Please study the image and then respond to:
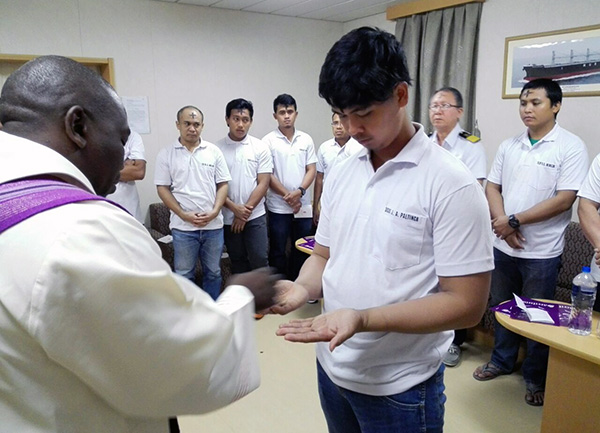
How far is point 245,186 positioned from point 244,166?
0.17 m

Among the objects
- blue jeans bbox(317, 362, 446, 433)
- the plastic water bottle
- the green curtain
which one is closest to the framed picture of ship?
the green curtain

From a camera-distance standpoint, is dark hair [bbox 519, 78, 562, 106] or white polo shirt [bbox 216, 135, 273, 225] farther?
white polo shirt [bbox 216, 135, 273, 225]

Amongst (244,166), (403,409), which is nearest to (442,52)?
(244,166)

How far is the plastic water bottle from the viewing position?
1.87 m

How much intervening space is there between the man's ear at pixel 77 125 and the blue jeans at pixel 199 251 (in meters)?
2.79

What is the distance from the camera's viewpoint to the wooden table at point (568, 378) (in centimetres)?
180

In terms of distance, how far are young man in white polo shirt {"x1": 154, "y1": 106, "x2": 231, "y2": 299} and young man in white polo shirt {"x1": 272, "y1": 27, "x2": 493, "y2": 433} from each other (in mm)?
2413

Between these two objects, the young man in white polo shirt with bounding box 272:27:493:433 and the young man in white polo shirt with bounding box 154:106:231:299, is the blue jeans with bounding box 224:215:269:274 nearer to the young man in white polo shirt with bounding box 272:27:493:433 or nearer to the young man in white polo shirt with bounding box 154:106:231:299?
the young man in white polo shirt with bounding box 154:106:231:299

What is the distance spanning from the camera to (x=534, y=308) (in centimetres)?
211

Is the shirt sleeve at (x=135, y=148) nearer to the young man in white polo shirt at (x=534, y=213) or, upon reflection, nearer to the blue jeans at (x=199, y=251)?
the blue jeans at (x=199, y=251)

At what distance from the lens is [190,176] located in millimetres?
3529

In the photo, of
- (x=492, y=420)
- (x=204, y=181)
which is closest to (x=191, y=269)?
(x=204, y=181)

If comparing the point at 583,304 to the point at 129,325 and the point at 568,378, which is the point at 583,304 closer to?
the point at 568,378

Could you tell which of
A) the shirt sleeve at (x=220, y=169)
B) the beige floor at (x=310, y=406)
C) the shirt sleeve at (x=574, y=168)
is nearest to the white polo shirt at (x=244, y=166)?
the shirt sleeve at (x=220, y=169)
